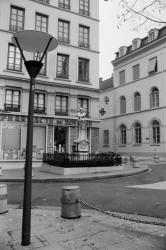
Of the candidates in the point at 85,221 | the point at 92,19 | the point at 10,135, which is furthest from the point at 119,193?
the point at 92,19

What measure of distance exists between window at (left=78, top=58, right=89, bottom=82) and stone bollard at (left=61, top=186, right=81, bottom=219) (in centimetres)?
2030

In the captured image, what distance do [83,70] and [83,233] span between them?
22.2m

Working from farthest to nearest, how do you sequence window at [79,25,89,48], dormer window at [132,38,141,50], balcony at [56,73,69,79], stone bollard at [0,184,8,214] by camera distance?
1. dormer window at [132,38,141,50]
2. window at [79,25,89,48]
3. balcony at [56,73,69,79]
4. stone bollard at [0,184,8,214]

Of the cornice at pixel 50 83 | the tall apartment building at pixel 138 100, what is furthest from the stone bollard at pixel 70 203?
the tall apartment building at pixel 138 100

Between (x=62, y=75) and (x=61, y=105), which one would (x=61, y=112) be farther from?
(x=62, y=75)

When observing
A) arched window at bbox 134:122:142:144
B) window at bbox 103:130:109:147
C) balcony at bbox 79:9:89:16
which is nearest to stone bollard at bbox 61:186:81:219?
balcony at bbox 79:9:89:16

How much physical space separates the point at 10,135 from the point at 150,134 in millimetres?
16451

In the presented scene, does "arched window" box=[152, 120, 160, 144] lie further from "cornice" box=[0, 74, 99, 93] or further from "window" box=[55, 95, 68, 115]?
"window" box=[55, 95, 68, 115]

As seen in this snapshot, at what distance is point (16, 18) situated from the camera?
22641 millimetres

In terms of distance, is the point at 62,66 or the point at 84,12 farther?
the point at 84,12

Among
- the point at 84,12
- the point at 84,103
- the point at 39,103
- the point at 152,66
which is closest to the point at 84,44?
the point at 84,12

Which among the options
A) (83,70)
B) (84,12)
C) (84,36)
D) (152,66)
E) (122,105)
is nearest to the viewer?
(83,70)

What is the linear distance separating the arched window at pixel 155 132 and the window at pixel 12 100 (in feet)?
52.8

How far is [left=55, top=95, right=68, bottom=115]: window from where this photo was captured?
2378 cm
